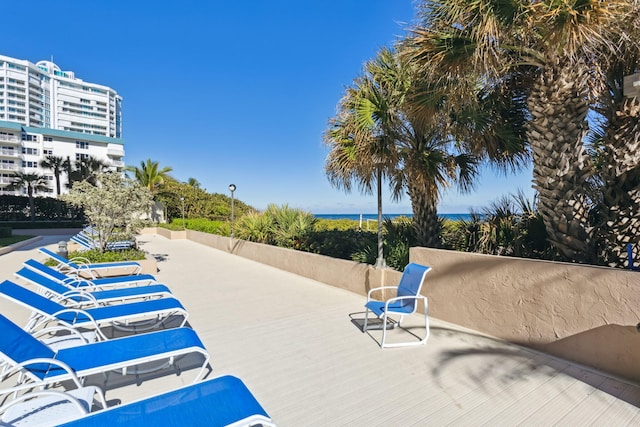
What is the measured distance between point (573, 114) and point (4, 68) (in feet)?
416

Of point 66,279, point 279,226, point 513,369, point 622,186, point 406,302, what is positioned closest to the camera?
point 513,369

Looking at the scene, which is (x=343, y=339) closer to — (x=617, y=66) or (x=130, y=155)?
(x=617, y=66)

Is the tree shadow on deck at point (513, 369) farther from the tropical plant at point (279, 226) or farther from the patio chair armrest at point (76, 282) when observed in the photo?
the tropical plant at point (279, 226)

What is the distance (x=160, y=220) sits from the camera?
2794 centimetres

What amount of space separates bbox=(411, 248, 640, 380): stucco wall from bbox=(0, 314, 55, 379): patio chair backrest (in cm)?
475

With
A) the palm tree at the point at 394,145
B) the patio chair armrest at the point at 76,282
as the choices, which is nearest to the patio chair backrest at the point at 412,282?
the palm tree at the point at 394,145

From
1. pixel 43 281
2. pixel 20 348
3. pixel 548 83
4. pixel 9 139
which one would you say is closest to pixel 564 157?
pixel 548 83

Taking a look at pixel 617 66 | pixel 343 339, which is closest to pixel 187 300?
pixel 343 339

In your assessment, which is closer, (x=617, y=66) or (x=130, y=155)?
(x=617, y=66)

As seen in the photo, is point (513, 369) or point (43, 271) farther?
point (43, 271)

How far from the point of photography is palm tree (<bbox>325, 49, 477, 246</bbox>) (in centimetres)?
586

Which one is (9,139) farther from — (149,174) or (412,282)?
(412,282)

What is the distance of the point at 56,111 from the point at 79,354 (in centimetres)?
12438

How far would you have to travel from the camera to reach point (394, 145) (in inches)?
242
